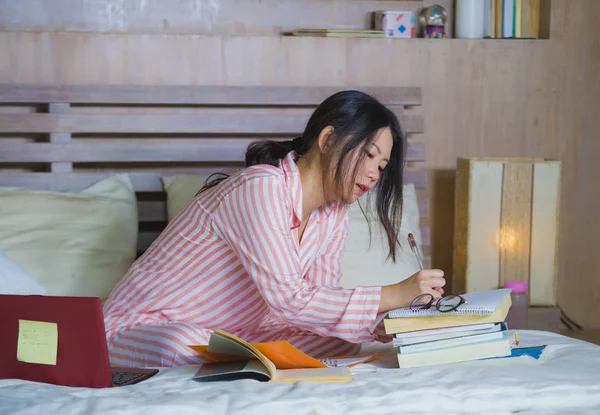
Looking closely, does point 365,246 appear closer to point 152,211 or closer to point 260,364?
point 152,211

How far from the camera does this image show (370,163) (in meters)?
1.93

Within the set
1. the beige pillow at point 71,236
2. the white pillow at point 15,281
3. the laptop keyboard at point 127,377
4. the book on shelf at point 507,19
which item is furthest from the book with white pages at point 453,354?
the book on shelf at point 507,19

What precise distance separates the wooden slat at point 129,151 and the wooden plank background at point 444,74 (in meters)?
0.15

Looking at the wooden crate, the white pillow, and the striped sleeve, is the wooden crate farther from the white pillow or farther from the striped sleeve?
the white pillow

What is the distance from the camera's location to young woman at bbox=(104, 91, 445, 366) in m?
1.79

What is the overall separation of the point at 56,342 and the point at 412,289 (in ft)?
2.28

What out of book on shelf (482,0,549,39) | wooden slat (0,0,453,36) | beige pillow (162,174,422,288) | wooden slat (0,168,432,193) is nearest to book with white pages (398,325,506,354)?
beige pillow (162,174,422,288)

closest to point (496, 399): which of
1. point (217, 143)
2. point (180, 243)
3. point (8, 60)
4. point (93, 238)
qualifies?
point (180, 243)

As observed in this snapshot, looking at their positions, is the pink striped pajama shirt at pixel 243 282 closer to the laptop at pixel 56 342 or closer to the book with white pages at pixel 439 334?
the book with white pages at pixel 439 334

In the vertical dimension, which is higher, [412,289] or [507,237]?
[412,289]

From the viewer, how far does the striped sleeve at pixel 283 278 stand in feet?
5.82

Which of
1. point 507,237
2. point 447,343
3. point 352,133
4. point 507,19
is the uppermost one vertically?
point 507,19

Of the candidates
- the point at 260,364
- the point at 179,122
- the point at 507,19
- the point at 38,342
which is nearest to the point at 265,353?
the point at 260,364

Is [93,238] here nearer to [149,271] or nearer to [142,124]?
[142,124]
